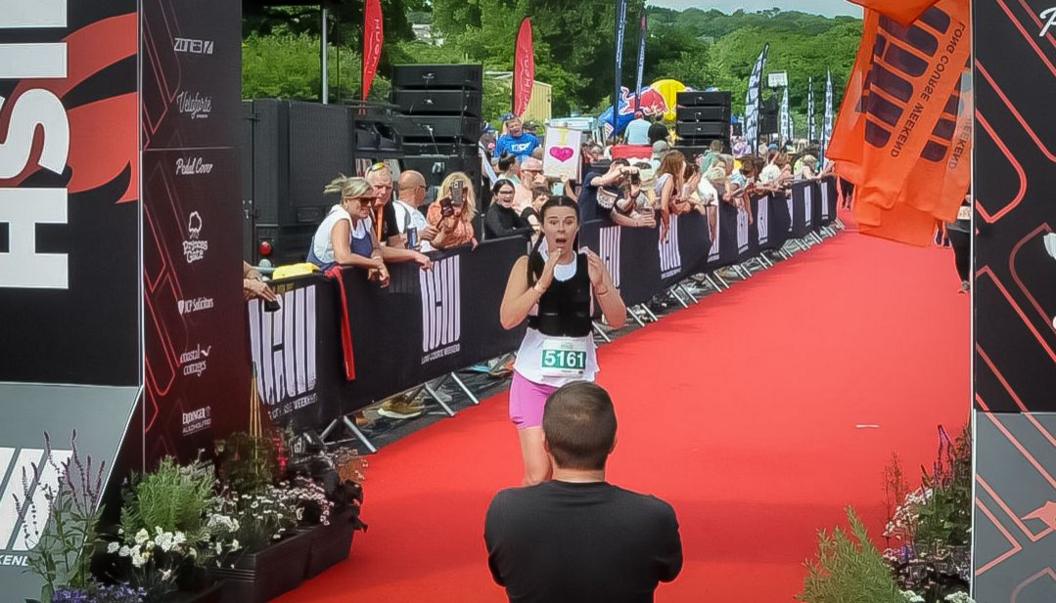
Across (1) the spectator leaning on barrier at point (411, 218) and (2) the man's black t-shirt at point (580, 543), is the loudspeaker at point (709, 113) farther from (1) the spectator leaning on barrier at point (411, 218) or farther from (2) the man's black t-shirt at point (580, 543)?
(2) the man's black t-shirt at point (580, 543)

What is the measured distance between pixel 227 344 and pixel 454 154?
55.0ft

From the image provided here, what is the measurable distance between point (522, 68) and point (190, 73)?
982 inches

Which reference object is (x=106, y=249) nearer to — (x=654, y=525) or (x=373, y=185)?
(x=654, y=525)

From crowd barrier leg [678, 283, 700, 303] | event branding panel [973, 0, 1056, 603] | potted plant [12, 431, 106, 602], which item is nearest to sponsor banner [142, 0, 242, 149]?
potted plant [12, 431, 106, 602]

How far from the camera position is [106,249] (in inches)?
277

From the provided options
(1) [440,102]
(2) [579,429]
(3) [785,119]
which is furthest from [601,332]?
(3) [785,119]

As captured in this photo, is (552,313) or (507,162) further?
(507,162)

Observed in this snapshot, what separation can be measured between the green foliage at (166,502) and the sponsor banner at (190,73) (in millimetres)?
1479

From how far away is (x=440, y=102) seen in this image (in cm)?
2506

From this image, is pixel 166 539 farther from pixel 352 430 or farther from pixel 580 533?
pixel 352 430

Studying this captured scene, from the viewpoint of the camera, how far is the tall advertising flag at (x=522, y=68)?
3175cm

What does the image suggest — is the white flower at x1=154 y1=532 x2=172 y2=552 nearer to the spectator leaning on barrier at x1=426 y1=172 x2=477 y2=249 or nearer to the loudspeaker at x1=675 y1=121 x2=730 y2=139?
the spectator leaning on barrier at x1=426 y1=172 x2=477 y2=249

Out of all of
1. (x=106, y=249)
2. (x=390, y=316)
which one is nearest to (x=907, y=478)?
(x=390, y=316)

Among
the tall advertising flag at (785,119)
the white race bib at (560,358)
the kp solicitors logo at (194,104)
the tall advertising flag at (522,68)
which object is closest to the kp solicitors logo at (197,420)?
the kp solicitors logo at (194,104)
